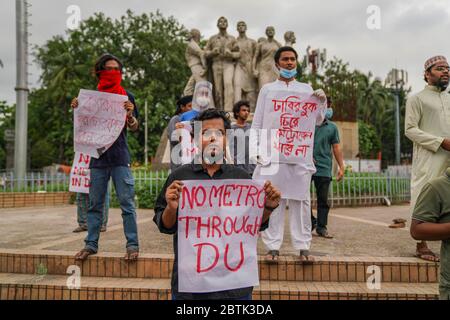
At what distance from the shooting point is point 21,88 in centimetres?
1377

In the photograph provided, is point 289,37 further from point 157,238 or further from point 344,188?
point 157,238

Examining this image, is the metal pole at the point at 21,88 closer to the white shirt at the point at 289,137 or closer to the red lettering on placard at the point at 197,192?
the white shirt at the point at 289,137

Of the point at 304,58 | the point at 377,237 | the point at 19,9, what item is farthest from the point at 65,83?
the point at 377,237

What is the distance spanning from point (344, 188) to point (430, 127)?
6.02 meters

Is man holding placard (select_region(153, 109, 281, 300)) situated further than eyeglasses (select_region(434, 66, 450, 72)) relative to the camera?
No

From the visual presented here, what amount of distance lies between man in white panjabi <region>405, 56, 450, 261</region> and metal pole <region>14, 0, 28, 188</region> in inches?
499

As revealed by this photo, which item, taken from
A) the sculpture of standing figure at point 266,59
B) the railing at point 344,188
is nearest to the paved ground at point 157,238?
the railing at point 344,188

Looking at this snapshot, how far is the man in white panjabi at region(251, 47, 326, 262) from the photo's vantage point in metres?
3.75

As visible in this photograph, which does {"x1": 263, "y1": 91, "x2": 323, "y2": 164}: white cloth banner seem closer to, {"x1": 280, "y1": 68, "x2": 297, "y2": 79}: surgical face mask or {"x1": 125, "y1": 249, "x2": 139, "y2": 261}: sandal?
{"x1": 280, "y1": 68, "x2": 297, "y2": 79}: surgical face mask

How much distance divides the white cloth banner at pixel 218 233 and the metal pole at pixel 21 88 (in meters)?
12.9

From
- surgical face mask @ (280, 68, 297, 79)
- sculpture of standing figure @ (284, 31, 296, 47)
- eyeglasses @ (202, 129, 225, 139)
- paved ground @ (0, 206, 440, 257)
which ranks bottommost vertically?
paved ground @ (0, 206, 440, 257)

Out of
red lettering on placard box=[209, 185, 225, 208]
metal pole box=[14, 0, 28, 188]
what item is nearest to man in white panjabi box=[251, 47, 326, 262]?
red lettering on placard box=[209, 185, 225, 208]
